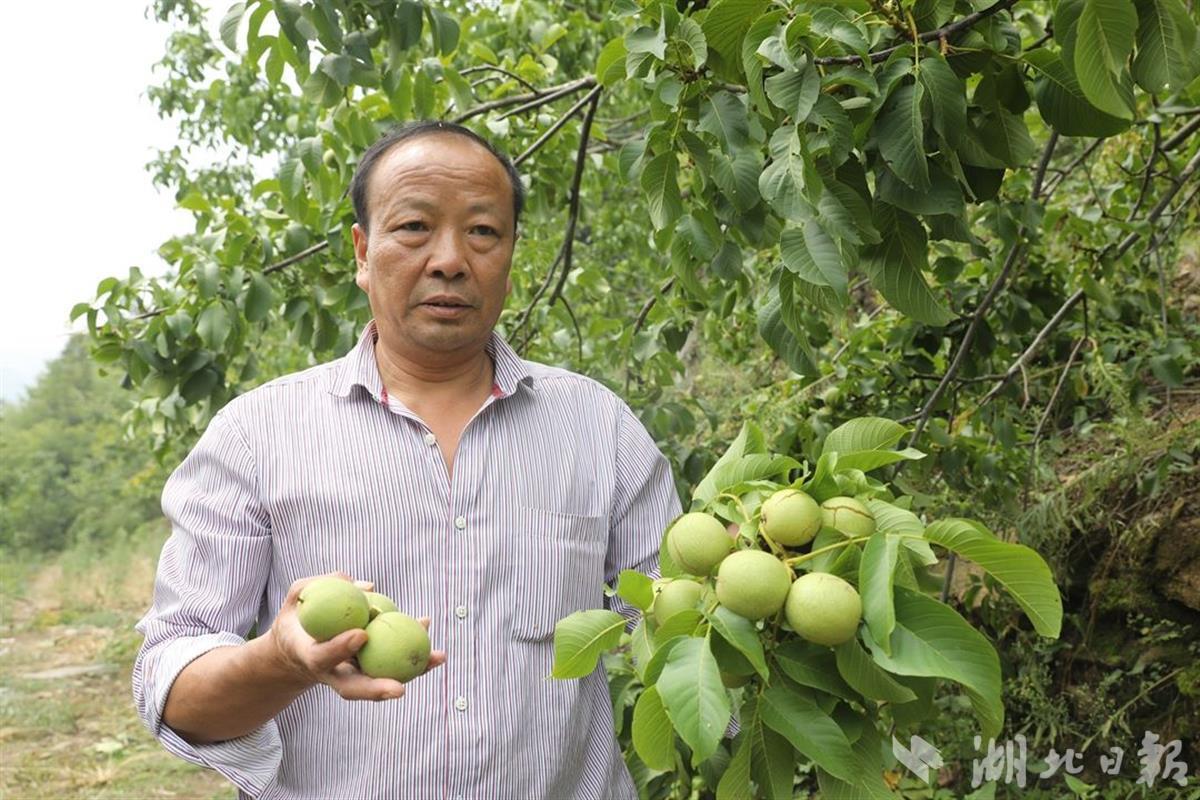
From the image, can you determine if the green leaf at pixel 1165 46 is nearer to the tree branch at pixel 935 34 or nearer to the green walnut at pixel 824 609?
the tree branch at pixel 935 34

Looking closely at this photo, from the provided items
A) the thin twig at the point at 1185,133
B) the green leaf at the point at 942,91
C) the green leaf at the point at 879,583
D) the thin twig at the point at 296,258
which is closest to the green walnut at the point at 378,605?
the green leaf at the point at 879,583

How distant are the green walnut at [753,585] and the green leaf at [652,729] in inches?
5.6

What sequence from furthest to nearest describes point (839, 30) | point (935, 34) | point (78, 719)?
1. point (78, 719)
2. point (935, 34)
3. point (839, 30)

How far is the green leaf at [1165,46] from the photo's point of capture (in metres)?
1.18

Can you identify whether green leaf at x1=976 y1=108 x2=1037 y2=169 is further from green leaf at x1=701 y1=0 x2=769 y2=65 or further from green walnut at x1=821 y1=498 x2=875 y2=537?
green walnut at x1=821 y1=498 x2=875 y2=537

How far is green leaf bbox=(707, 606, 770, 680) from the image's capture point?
43.5 inches

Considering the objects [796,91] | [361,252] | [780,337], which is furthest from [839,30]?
[361,252]

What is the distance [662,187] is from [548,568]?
0.62m

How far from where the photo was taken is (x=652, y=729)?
3.98ft

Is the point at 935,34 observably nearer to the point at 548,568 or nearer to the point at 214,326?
the point at 548,568

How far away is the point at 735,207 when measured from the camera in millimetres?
1641

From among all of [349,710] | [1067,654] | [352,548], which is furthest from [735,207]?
[1067,654]

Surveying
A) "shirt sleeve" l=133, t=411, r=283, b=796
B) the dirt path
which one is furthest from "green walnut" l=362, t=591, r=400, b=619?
the dirt path

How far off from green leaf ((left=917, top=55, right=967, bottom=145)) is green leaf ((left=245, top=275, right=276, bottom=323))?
197 cm
